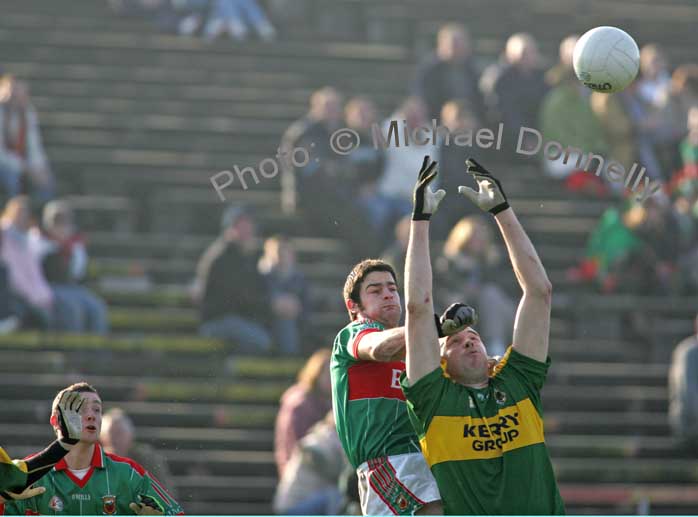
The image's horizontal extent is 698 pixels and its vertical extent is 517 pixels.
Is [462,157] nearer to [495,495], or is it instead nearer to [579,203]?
[579,203]

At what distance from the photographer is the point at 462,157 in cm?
1578

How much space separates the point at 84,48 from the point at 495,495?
40.7 feet

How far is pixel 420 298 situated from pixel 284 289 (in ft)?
24.0

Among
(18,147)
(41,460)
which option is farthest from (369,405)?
(18,147)

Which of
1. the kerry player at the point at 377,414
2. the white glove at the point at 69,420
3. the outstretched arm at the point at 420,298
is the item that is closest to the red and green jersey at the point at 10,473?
the white glove at the point at 69,420

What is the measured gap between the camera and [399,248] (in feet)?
52.4

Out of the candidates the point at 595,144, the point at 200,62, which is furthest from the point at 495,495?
the point at 200,62

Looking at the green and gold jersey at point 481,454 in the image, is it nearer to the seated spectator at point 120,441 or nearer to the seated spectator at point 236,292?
the seated spectator at point 120,441

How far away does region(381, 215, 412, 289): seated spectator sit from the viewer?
50.9ft

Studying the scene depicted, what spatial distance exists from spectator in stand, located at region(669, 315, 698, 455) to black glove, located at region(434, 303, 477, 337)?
25.2 ft

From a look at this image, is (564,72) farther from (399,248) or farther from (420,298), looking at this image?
(420,298)

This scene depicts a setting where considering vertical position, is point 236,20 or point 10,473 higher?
point 236,20

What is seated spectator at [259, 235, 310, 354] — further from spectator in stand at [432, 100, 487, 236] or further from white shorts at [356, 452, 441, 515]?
white shorts at [356, 452, 441, 515]

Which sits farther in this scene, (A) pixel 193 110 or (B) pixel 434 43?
(B) pixel 434 43
